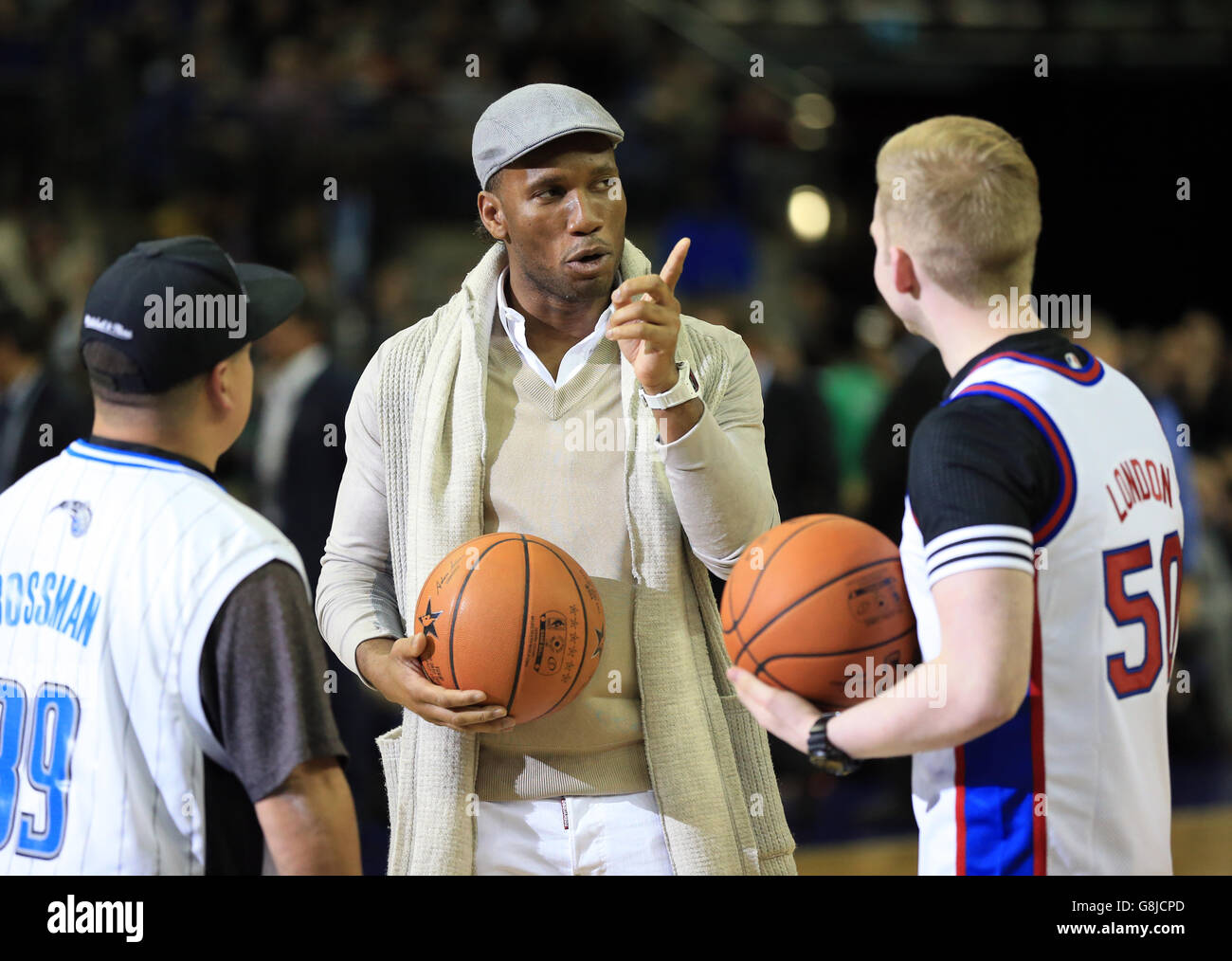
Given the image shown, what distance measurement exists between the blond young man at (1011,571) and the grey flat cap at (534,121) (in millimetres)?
641

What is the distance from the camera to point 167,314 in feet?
6.86

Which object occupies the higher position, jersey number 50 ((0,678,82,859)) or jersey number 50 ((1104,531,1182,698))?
jersey number 50 ((1104,531,1182,698))

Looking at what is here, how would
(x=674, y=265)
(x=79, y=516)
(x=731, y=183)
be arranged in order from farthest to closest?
(x=731, y=183), (x=674, y=265), (x=79, y=516)

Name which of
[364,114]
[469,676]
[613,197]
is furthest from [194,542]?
[364,114]

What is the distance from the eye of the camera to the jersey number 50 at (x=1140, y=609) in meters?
1.92

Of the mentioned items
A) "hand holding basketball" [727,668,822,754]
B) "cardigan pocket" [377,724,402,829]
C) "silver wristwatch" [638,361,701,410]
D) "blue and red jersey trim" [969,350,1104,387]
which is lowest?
"cardigan pocket" [377,724,402,829]

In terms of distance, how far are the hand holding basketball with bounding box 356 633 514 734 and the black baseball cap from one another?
59 centimetres

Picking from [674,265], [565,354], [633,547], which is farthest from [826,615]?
[565,354]

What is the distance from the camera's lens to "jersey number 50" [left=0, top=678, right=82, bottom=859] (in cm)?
200

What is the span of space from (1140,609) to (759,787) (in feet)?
2.73

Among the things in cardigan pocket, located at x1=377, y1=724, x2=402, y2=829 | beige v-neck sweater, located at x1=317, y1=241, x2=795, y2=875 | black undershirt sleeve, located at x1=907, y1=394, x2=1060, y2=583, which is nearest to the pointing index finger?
beige v-neck sweater, located at x1=317, y1=241, x2=795, y2=875

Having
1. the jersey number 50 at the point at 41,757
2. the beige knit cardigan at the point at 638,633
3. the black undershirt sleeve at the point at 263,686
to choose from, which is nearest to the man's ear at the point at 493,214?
the beige knit cardigan at the point at 638,633

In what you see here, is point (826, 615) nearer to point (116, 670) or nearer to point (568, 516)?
point (568, 516)

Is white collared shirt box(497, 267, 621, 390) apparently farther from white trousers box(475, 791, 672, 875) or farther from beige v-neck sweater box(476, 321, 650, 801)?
white trousers box(475, 791, 672, 875)
